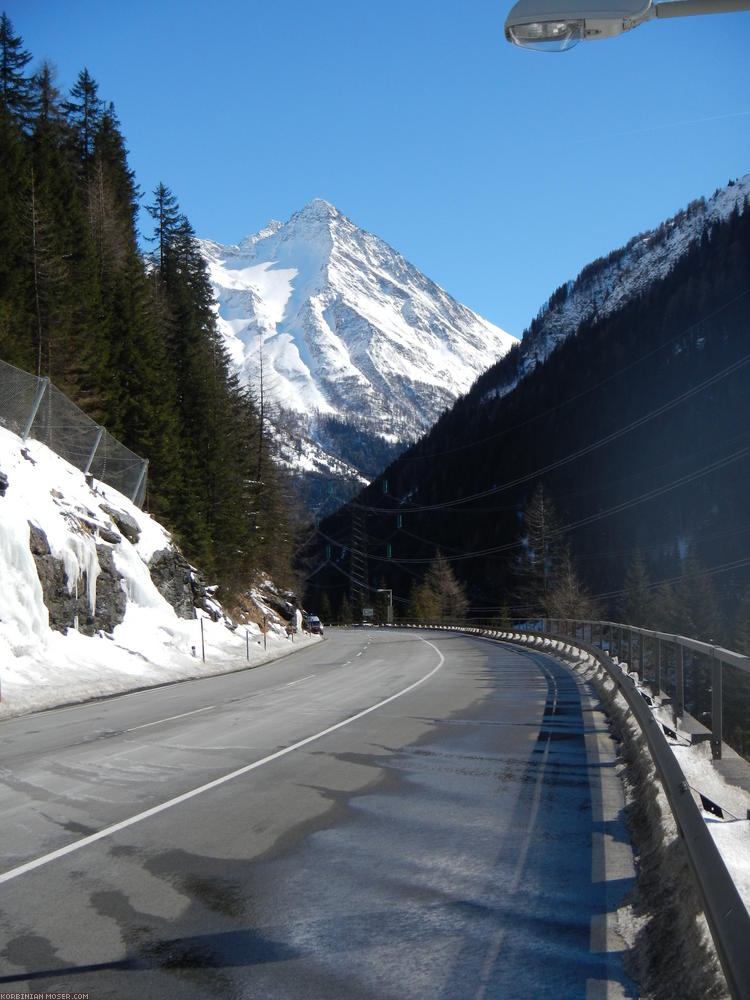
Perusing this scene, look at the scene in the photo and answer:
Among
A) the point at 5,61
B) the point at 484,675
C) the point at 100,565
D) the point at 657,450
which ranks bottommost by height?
the point at 484,675

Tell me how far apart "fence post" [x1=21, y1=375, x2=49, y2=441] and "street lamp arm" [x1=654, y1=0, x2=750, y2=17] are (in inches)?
972

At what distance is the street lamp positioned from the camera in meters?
5.12

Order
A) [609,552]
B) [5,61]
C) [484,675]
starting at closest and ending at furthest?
[484,675] < [5,61] < [609,552]

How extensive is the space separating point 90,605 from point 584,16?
83.0 ft

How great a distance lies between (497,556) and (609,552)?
19.9 m

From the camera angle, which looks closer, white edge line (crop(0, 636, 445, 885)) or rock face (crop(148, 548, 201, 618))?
white edge line (crop(0, 636, 445, 885))

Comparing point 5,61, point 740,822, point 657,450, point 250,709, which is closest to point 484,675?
point 250,709

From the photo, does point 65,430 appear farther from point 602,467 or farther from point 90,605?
point 602,467

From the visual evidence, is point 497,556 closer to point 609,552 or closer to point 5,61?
point 609,552

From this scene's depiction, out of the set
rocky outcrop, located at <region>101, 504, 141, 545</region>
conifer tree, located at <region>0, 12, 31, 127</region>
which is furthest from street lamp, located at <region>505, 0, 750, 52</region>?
conifer tree, located at <region>0, 12, 31, 127</region>

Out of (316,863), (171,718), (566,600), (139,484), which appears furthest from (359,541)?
(316,863)

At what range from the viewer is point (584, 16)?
16.9 feet

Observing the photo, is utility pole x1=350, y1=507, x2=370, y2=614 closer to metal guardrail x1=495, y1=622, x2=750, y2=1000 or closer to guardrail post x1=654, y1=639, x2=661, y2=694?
guardrail post x1=654, y1=639, x2=661, y2=694

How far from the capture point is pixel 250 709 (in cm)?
1722
